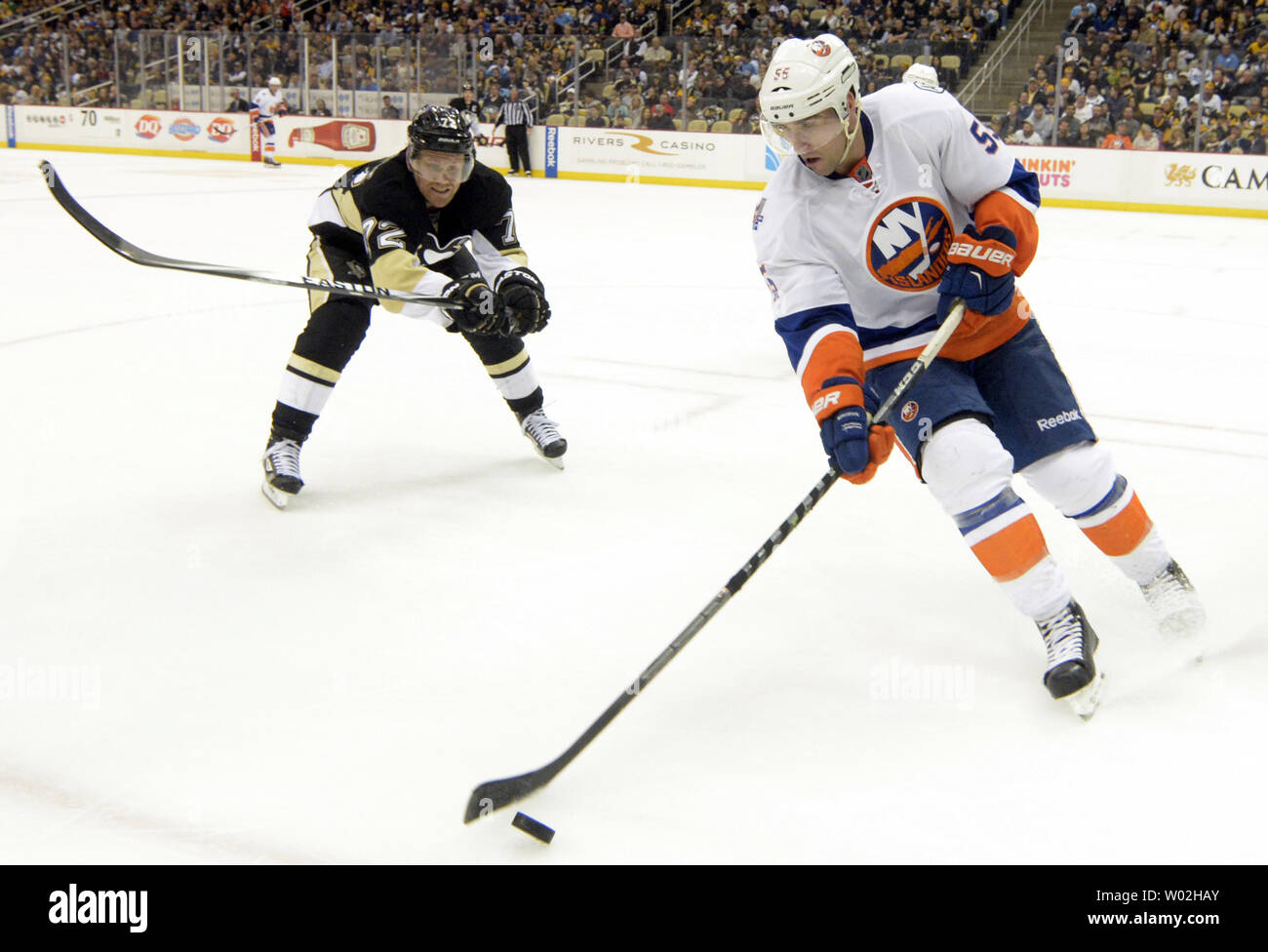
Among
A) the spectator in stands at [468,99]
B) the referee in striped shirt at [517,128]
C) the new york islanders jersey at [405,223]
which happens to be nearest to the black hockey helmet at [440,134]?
the new york islanders jersey at [405,223]

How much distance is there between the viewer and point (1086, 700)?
6.72ft

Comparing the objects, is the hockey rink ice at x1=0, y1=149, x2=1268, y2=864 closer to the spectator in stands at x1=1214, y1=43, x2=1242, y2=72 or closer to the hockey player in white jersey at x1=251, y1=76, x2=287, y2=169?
the spectator in stands at x1=1214, y1=43, x2=1242, y2=72

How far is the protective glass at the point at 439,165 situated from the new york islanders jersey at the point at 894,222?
3.28 ft

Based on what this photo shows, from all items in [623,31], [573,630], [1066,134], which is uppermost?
[623,31]

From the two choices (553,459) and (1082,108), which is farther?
(1082,108)

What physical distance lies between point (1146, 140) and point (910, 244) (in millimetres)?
10629

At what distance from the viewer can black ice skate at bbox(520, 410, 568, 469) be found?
345 cm

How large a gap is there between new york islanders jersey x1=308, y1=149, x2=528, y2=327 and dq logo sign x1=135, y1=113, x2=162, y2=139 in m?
15.2

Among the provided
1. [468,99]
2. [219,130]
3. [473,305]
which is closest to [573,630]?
[473,305]

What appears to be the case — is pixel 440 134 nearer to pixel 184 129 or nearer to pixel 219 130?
pixel 219 130

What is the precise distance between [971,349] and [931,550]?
732mm

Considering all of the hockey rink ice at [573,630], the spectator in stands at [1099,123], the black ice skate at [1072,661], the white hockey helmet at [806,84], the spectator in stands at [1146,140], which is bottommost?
the hockey rink ice at [573,630]

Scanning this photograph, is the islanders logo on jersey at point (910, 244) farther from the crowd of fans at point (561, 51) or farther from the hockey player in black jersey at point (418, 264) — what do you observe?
the crowd of fans at point (561, 51)

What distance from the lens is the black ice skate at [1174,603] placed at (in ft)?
7.71
